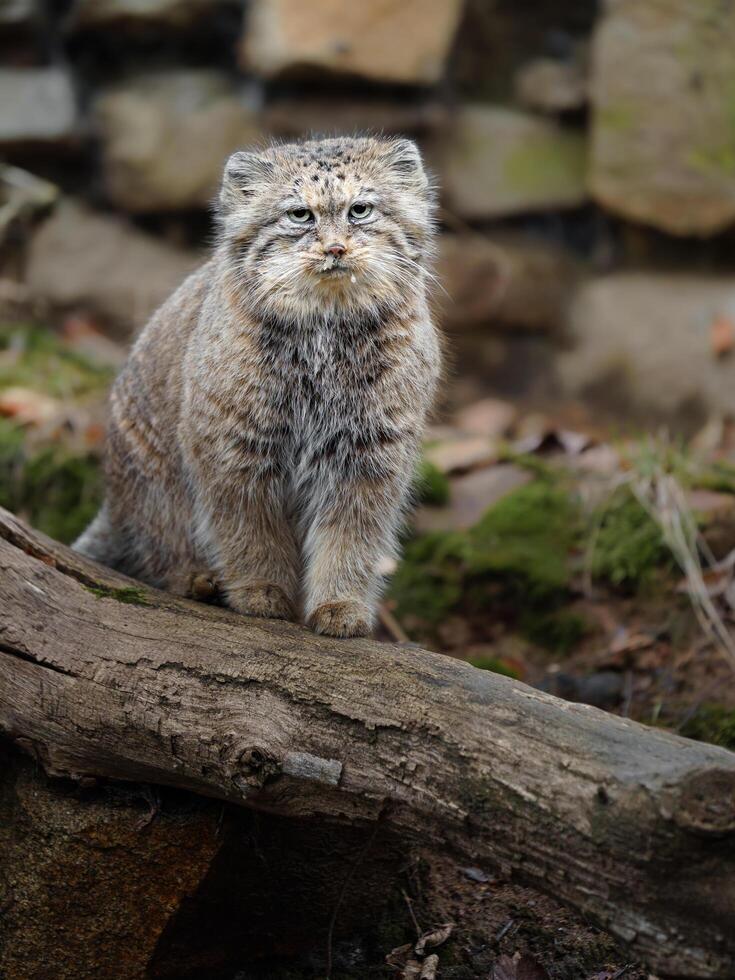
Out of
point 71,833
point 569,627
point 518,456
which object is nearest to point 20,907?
point 71,833

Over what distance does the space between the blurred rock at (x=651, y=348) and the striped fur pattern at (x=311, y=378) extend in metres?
3.95

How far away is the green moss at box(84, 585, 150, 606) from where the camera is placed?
397 cm

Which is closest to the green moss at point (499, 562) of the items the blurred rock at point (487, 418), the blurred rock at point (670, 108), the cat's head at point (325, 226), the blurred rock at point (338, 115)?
the blurred rock at point (487, 418)

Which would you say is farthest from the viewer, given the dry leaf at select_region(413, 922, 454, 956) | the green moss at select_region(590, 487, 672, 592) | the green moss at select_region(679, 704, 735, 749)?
the green moss at select_region(590, 487, 672, 592)

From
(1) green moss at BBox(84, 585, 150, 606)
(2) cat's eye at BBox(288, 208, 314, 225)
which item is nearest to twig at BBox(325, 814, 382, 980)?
(1) green moss at BBox(84, 585, 150, 606)

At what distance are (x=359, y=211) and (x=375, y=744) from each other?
1.84 m

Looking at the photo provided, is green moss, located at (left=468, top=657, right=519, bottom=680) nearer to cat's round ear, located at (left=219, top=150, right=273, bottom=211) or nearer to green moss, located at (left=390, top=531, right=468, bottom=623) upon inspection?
green moss, located at (left=390, top=531, right=468, bottom=623)

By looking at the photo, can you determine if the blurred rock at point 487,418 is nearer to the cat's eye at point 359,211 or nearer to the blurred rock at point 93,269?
the blurred rock at point 93,269

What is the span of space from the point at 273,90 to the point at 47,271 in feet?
6.68

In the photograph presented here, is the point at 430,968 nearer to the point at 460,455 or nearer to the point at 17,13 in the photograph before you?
the point at 460,455

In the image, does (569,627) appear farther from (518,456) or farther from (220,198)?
(220,198)

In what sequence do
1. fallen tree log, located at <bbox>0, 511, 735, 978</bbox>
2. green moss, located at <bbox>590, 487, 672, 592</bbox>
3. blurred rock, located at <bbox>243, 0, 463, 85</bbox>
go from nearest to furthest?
1. fallen tree log, located at <bbox>0, 511, 735, 978</bbox>
2. green moss, located at <bbox>590, 487, 672, 592</bbox>
3. blurred rock, located at <bbox>243, 0, 463, 85</bbox>

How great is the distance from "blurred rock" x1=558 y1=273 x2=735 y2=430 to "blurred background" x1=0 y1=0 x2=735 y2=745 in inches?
0.6

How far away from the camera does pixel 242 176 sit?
4.32 m
